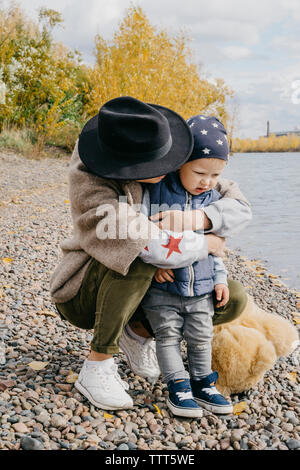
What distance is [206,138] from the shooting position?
2279mm

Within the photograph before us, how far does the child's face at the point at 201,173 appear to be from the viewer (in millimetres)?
2287

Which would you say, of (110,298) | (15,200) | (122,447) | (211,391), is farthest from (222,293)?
(15,200)

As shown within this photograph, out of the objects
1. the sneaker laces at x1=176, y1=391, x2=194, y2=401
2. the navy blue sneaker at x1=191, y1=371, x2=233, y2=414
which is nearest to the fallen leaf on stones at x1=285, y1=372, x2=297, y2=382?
the navy blue sneaker at x1=191, y1=371, x2=233, y2=414

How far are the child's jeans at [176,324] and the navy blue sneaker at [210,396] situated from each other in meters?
0.10

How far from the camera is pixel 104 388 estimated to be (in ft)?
7.42

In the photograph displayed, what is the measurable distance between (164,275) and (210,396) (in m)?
0.66

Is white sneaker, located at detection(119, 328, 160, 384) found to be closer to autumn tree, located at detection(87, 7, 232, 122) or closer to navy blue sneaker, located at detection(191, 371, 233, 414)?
navy blue sneaker, located at detection(191, 371, 233, 414)

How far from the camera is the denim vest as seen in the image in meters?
2.25

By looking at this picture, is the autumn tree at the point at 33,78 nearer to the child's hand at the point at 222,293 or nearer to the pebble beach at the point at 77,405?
the pebble beach at the point at 77,405

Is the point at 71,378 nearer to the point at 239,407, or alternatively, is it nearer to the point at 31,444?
the point at 31,444

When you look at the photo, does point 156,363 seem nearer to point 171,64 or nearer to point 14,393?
point 14,393

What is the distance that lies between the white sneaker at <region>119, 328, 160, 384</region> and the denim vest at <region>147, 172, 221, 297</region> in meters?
0.48

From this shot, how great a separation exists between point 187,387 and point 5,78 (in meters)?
12.4

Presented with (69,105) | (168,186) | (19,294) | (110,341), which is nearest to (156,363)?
(110,341)
